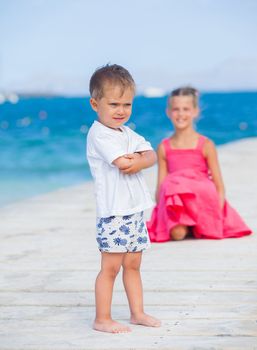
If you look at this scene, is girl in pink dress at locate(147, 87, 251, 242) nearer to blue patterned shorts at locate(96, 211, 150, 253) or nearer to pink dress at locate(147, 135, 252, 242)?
pink dress at locate(147, 135, 252, 242)

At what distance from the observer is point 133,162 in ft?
11.9

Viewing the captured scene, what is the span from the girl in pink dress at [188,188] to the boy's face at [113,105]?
2.17m

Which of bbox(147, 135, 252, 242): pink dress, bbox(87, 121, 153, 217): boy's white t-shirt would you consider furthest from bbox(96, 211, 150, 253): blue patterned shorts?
bbox(147, 135, 252, 242): pink dress

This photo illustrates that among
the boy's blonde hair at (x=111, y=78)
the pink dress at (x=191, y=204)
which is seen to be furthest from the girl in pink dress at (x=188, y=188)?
the boy's blonde hair at (x=111, y=78)

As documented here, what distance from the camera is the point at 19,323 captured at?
12.7 feet

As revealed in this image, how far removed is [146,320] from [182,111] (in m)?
2.44

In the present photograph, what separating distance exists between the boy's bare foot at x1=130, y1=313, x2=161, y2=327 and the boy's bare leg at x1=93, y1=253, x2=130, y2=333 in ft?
0.30

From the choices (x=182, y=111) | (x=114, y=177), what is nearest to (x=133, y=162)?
(x=114, y=177)

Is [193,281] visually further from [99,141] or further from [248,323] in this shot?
[99,141]

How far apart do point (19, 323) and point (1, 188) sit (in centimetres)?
1244

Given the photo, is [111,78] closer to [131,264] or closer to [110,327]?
[131,264]

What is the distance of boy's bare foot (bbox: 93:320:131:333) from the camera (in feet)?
12.1

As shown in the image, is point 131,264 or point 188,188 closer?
point 131,264

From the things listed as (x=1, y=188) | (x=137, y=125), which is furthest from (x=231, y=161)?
(x=137, y=125)
